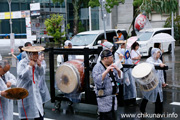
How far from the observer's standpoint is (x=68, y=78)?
22.3ft

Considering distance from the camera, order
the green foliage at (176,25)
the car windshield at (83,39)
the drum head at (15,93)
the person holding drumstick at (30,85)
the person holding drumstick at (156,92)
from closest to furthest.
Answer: the drum head at (15,93) < the person holding drumstick at (30,85) < the person holding drumstick at (156,92) < the car windshield at (83,39) < the green foliage at (176,25)

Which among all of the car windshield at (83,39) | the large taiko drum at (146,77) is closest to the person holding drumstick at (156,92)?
the large taiko drum at (146,77)

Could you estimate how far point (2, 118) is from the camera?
15.6 feet

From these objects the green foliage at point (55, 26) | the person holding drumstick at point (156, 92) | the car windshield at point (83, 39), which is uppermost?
the green foliage at point (55, 26)

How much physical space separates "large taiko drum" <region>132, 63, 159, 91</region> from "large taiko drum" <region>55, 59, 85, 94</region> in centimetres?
152

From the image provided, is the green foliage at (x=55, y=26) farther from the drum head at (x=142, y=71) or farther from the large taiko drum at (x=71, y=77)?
the drum head at (x=142, y=71)

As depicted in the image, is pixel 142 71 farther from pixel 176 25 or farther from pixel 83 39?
pixel 176 25

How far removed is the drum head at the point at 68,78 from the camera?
22.1ft

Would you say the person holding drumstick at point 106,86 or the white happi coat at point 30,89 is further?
the white happi coat at point 30,89

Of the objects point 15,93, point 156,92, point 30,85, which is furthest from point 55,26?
point 15,93

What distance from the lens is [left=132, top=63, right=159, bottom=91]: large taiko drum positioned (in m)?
5.68

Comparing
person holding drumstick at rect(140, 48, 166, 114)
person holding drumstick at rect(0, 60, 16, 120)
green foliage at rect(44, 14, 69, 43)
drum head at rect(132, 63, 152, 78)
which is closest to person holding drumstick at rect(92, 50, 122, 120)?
drum head at rect(132, 63, 152, 78)

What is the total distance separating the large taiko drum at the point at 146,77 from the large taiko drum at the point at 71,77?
1.52m

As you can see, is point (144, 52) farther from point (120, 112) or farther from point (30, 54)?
point (30, 54)
